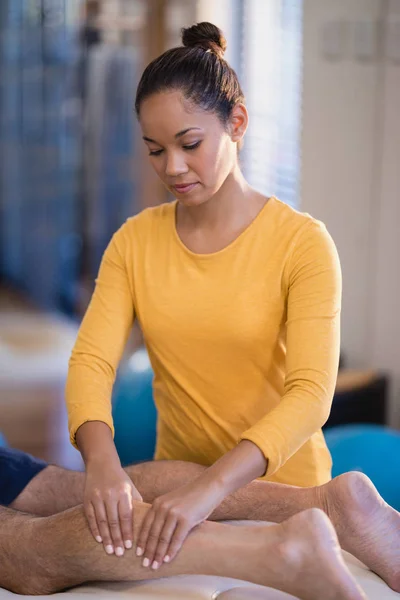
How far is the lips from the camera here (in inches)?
64.8

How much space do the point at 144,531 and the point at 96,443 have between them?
0.22 m

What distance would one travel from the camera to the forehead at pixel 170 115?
5.26 feet

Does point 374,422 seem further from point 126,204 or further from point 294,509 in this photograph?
point 126,204

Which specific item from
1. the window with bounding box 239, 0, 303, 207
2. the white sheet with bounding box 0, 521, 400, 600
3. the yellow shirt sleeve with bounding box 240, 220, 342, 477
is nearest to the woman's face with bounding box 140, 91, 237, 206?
the yellow shirt sleeve with bounding box 240, 220, 342, 477

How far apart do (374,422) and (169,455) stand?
4.15 feet

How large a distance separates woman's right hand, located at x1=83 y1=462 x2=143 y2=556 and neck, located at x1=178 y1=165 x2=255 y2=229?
551mm

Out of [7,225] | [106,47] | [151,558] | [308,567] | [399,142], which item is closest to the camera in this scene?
[308,567]

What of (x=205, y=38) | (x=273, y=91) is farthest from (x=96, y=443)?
(x=273, y=91)

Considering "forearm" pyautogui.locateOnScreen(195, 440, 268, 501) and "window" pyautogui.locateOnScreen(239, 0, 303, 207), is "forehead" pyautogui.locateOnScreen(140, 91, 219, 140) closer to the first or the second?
"forearm" pyautogui.locateOnScreen(195, 440, 268, 501)

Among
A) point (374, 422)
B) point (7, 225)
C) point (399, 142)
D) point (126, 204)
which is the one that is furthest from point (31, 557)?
point (7, 225)

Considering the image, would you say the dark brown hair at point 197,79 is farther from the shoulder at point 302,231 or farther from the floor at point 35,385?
the floor at point 35,385

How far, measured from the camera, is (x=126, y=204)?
4906mm

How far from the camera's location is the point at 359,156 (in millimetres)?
3078

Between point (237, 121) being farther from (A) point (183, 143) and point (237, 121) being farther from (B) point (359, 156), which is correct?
(B) point (359, 156)
